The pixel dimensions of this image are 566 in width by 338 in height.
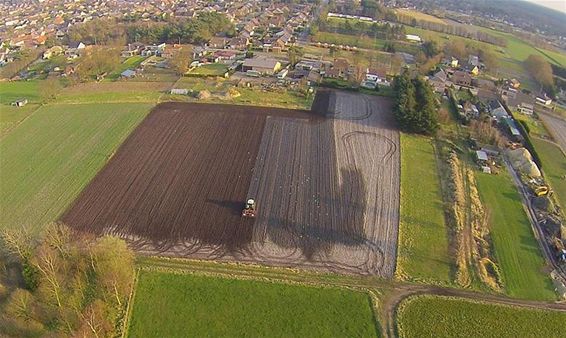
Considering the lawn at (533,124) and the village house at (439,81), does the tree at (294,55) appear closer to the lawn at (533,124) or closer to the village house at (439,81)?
the village house at (439,81)

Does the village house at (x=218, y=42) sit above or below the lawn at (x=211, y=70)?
below

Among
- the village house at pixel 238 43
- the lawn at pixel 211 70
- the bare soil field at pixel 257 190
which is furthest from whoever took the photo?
the village house at pixel 238 43

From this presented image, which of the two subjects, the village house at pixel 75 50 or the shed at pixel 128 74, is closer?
the shed at pixel 128 74

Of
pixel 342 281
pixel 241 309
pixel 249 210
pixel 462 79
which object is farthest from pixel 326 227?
pixel 462 79

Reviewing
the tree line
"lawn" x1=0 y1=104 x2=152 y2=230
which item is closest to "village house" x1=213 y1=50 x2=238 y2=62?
"lawn" x1=0 y1=104 x2=152 y2=230

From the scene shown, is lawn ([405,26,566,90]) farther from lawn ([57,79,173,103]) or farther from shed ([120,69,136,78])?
shed ([120,69,136,78])

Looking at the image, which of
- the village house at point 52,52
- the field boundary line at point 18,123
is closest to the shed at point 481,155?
the field boundary line at point 18,123

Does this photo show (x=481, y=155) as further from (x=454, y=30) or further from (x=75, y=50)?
(x=454, y=30)

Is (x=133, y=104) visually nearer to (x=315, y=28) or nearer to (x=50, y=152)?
(x=50, y=152)
